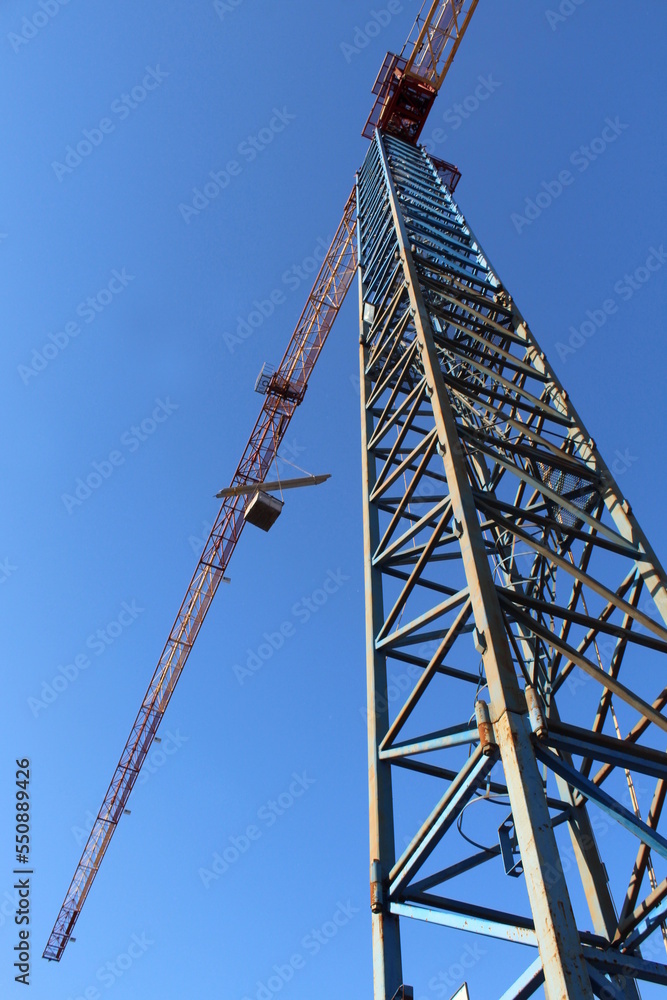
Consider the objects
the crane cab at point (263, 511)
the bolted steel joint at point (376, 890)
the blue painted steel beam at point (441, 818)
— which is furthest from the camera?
the crane cab at point (263, 511)

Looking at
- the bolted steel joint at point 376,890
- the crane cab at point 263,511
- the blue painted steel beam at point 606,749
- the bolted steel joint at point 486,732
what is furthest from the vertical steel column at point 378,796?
the crane cab at point 263,511

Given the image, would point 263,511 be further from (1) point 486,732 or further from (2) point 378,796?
(1) point 486,732

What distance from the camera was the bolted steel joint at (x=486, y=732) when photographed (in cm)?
564

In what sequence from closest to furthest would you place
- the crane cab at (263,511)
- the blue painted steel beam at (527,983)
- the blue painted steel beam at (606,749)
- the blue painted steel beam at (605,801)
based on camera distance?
the blue painted steel beam at (527,983)
the blue painted steel beam at (605,801)
the blue painted steel beam at (606,749)
the crane cab at (263,511)

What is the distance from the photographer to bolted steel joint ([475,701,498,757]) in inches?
222

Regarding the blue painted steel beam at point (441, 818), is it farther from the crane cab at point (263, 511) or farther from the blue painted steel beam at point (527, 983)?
the crane cab at point (263, 511)

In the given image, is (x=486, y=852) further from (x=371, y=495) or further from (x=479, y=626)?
(x=371, y=495)

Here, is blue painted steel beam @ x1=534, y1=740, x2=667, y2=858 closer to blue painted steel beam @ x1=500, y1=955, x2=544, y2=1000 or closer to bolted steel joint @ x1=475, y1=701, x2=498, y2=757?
bolted steel joint @ x1=475, y1=701, x2=498, y2=757

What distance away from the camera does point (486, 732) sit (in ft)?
18.6

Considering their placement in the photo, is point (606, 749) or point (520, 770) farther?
point (606, 749)

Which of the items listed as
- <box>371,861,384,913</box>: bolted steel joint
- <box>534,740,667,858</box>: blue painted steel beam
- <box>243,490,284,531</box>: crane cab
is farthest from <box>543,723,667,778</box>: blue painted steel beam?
<box>243,490,284,531</box>: crane cab

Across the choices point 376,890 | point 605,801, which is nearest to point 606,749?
point 605,801

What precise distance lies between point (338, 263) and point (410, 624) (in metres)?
35.8

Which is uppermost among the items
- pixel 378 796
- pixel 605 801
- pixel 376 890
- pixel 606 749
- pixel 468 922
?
pixel 378 796
